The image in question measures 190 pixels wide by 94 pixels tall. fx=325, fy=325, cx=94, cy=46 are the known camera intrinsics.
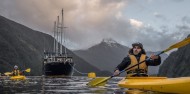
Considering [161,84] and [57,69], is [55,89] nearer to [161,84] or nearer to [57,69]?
[161,84]

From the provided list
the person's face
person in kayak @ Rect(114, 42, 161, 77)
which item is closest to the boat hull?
person in kayak @ Rect(114, 42, 161, 77)

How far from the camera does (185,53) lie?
113750 millimetres

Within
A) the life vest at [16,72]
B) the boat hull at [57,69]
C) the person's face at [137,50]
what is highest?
the boat hull at [57,69]

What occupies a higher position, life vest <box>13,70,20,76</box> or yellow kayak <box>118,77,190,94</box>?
life vest <box>13,70,20,76</box>

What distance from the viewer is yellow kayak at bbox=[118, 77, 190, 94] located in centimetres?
1049

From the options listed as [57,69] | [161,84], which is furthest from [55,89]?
[57,69]

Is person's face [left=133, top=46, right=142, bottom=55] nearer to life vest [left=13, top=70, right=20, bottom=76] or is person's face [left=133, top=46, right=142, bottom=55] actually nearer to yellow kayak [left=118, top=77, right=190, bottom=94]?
yellow kayak [left=118, top=77, right=190, bottom=94]

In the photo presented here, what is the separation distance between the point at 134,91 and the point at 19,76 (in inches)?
1266

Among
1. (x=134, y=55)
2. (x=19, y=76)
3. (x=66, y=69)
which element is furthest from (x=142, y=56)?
(x=66, y=69)

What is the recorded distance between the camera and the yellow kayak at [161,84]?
34.4 feet

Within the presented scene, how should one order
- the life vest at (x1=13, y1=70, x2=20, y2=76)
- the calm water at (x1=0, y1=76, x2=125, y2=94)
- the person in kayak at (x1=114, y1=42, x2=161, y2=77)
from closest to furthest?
the person in kayak at (x1=114, y1=42, x2=161, y2=77)
the calm water at (x1=0, y1=76, x2=125, y2=94)
the life vest at (x1=13, y1=70, x2=20, y2=76)

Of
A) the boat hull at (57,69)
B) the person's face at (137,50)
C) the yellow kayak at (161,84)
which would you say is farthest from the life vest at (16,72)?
the boat hull at (57,69)

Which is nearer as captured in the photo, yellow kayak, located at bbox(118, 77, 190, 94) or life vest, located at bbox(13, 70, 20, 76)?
yellow kayak, located at bbox(118, 77, 190, 94)

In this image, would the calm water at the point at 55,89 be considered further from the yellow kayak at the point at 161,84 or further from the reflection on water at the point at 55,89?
the yellow kayak at the point at 161,84
